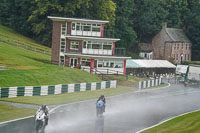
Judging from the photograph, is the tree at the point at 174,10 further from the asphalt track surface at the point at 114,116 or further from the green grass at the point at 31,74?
the asphalt track surface at the point at 114,116

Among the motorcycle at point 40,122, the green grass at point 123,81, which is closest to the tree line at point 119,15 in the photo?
the green grass at point 123,81

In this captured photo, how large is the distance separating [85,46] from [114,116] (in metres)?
31.6

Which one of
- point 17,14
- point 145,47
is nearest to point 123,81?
point 17,14

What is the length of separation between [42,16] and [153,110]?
5742 centimetres

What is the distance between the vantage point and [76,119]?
25953 millimetres

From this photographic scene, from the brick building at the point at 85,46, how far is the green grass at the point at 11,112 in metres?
29.1

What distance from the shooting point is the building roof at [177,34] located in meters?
101

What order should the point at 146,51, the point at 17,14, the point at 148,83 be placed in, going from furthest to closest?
1. the point at 146,51
2. the point at 17,14
3. the point at 148,83

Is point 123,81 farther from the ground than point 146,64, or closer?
closer

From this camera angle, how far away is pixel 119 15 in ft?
320

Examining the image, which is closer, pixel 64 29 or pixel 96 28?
pixel 96 28

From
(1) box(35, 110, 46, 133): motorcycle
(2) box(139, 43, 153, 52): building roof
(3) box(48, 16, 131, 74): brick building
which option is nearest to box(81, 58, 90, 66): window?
(3) box(48, 16, 131, 74): brick building

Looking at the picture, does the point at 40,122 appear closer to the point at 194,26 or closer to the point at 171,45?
the point at 171,45

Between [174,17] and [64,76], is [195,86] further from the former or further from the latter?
[174,17]
